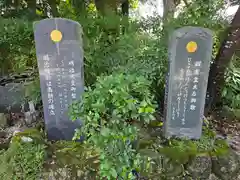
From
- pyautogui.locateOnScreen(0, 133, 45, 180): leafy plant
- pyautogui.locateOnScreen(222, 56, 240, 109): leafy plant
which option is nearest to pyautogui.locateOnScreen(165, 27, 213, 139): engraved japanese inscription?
pyautogui.locateOnScreen(222, 56, 240, 109): leafy plant

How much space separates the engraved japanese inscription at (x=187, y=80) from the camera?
7.59ft

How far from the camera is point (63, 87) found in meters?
2.56

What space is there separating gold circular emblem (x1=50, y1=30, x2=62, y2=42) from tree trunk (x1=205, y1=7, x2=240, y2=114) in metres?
1.90

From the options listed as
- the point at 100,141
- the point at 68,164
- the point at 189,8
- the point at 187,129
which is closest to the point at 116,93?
the point at 100,141

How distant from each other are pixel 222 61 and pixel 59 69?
6.36 feet

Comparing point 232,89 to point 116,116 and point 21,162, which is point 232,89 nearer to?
point 116,116

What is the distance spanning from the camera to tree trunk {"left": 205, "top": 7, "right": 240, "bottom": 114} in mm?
2848

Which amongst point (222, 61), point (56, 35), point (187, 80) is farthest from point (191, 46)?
point (56, 35)

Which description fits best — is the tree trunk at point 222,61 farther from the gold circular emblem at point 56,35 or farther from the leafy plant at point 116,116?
the gold circular emblem at point 56,35

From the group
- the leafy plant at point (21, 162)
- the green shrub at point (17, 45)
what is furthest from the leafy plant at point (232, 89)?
the green shrub at point (17, 45)

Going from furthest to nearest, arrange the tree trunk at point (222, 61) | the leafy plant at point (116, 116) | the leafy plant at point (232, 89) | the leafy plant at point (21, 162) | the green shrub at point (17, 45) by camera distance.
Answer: the leafy plant at point (232, 89)
the green shrub at point (17, 45)
the tree trunk at point (222, 61)
the leafy plant at point (21, 162)
the leafy plant at point (116, 116)

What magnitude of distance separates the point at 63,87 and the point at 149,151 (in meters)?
1.10

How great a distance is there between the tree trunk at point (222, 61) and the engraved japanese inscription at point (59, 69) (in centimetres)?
169

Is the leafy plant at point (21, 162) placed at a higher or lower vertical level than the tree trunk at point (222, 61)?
lower
